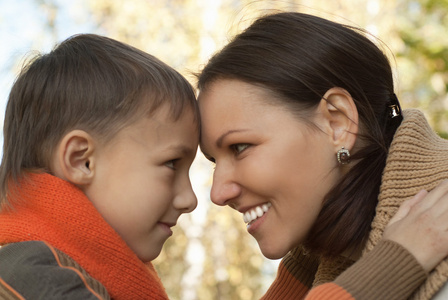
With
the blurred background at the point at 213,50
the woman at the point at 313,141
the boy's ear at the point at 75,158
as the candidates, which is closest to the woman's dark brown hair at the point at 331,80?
the woman at the point at 313,141

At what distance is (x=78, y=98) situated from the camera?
6.37 feet

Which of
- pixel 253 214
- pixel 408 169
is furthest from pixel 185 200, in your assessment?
pixel 408 169

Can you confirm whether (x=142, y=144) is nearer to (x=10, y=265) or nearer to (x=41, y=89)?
(x=41, y=89)

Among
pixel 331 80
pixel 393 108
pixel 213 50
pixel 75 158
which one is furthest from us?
pixel 213 50

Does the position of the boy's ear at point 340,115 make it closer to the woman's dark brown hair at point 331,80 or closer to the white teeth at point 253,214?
the woman's dark brown hair at point 331,80

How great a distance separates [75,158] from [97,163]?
72 mm

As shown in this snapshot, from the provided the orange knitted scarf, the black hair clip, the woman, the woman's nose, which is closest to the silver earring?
the woman

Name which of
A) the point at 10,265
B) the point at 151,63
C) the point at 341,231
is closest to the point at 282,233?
the point at 341,231

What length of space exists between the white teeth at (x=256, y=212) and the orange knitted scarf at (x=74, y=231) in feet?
1.47

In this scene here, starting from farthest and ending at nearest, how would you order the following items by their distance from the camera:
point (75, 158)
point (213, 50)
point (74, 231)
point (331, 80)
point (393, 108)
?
point (213, 50) → point (393, 108) → point (331, 80) → point (75, 158) → point (74, 231)

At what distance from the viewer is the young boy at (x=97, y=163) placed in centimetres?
174

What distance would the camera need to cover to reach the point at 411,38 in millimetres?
6918

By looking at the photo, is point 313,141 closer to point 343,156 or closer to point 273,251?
point 343,156

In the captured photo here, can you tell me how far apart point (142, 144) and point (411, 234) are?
35.5 inches
